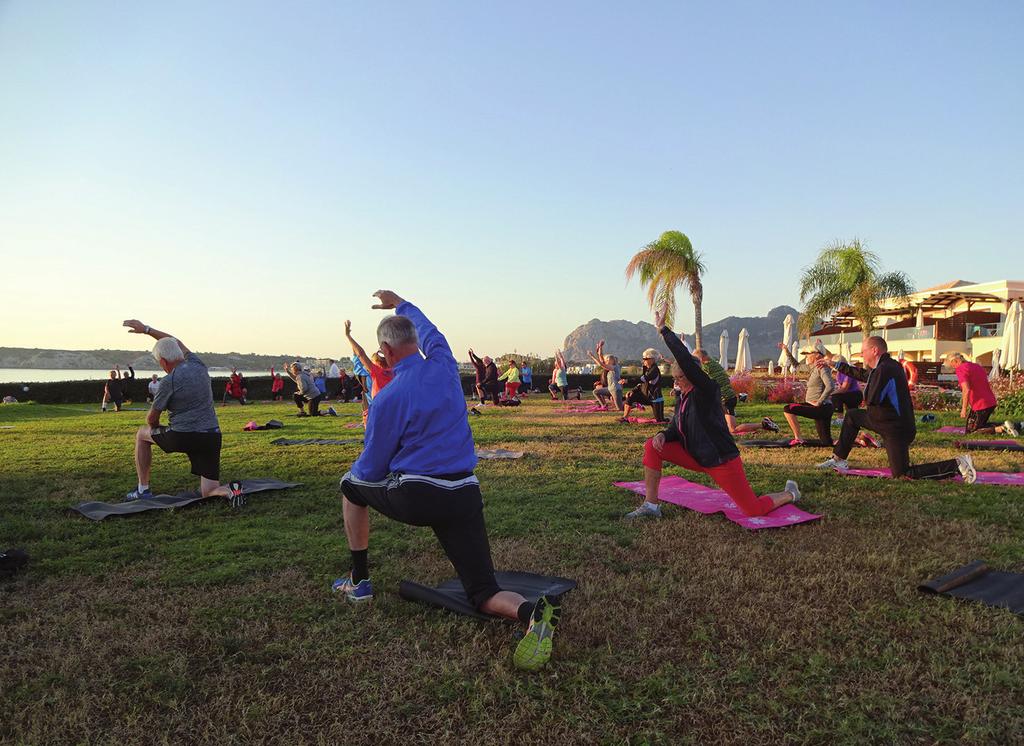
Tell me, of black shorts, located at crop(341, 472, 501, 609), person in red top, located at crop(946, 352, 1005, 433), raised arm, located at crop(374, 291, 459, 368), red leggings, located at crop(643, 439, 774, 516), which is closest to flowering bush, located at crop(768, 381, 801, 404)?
person in red top, located at crop(946, 352, 1005, 433)

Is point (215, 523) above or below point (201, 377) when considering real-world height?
below

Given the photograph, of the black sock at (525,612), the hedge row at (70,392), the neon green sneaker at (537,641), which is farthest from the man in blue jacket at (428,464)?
the hedge row at (70,392)

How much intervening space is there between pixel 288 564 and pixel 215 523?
65.4 inches

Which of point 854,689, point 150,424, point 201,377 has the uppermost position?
point 201,377

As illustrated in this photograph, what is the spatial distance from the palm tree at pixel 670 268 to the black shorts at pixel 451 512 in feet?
74.2

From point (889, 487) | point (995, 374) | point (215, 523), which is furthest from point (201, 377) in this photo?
point (995, 374)

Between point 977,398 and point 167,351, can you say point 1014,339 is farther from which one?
point 167,351

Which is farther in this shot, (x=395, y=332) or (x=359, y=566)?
(x=359, y=566)

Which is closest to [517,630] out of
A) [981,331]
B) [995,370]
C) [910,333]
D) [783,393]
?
[783,393]

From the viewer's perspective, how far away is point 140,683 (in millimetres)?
2824

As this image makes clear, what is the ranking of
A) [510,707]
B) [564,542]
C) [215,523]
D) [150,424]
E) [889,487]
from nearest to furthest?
[510,707]
[564,542]
[215,523]
[150,424]
[889,487]

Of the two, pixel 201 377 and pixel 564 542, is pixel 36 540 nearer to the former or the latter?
pixel 201 377

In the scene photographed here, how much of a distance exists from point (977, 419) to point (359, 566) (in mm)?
12120

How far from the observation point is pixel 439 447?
329 cm
